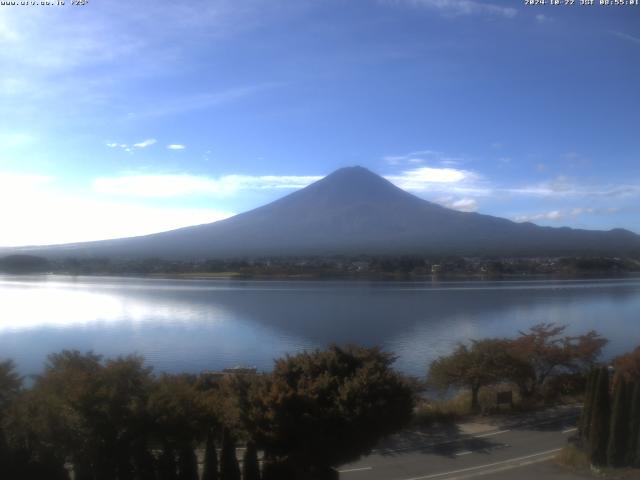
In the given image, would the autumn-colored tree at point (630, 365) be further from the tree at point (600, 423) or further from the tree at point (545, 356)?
the tree at point (600, 423)

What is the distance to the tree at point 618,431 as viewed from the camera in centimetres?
746

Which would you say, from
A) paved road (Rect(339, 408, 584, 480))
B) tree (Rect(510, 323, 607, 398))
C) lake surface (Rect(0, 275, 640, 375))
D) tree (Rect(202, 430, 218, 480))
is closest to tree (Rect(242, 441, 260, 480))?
tree (Rect(202, 430, 218, 480))

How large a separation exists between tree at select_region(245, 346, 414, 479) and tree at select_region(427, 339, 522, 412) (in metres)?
5.63

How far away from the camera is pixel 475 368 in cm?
1207

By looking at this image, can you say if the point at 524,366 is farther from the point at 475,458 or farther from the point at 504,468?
the point at 504,468

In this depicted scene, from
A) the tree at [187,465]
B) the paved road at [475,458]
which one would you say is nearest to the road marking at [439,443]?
the paved road at [475,458]

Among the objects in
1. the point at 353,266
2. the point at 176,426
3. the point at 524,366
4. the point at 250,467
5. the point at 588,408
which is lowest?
the point at 524,366

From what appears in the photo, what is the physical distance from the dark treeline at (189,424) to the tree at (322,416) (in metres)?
0.01

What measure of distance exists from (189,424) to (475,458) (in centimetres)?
393

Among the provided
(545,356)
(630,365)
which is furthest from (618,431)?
(545,356)

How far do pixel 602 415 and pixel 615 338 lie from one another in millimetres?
15359

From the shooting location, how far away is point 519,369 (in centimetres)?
1260

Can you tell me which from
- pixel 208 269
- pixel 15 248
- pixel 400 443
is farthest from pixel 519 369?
pixel 15 248

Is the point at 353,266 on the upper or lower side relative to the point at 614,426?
upper
